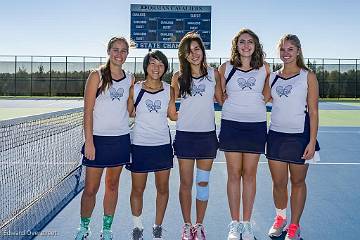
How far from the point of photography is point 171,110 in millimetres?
3900

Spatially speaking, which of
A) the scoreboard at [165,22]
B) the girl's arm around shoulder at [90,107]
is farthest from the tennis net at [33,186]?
the scoreboard at [165,22]

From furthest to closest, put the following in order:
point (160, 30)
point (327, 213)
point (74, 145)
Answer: point (160, 30) < point (74, 145) < point (327, 213)

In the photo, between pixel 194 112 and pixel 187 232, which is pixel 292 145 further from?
pixel 187 232

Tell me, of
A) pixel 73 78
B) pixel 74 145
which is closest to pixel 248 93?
pixel 74 145

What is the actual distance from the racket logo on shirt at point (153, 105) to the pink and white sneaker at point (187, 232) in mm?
1055

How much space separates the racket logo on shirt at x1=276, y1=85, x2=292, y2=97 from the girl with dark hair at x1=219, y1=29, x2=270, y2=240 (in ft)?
0.43

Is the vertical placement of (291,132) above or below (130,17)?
below

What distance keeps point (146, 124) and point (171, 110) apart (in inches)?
11.3

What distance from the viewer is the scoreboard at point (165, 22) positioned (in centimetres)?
2275

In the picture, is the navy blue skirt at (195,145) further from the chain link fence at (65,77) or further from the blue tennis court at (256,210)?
the chain link fence at (65,77)

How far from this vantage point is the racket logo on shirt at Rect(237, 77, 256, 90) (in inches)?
152

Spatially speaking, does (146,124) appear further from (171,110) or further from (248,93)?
(248,93)

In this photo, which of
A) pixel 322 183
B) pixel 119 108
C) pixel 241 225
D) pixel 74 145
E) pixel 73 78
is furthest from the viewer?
pixel 73 78

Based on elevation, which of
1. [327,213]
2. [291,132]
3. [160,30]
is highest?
[160,30]
